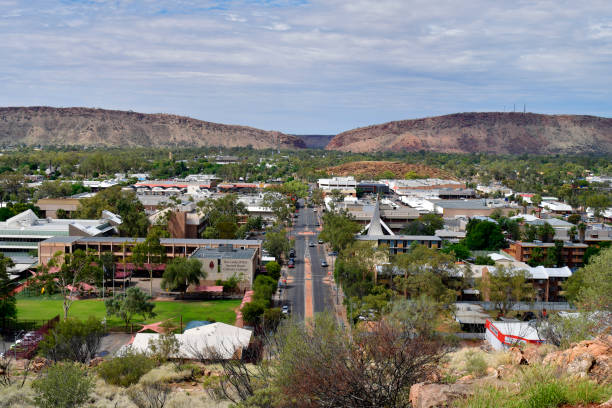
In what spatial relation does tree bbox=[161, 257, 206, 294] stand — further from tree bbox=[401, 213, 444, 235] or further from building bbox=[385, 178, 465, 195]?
building bbox=[385, 178, 465, 195]

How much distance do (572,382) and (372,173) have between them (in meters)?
181

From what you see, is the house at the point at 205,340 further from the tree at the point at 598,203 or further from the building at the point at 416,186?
the building at the point at 416,186

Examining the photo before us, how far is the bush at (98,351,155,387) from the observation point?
2641cm

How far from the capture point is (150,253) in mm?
60219

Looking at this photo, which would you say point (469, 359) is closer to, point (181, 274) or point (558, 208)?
point (181, 274)

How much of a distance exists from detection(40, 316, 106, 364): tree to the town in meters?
0.09

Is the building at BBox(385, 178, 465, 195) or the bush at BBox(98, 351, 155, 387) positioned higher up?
the building at BBox(385, 178, 465, 195)

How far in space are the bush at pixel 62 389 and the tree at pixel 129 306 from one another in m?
21.6

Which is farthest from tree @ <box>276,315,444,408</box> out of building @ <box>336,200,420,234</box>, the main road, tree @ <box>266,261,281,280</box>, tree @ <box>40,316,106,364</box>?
building @ <box>336,200,420,234</box>

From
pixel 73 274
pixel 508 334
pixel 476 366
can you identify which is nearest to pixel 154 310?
pixel 73 274

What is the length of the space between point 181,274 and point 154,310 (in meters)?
4.95

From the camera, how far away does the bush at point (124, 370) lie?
2641 cm

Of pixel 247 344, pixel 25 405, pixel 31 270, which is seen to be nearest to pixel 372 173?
pixel 31 270

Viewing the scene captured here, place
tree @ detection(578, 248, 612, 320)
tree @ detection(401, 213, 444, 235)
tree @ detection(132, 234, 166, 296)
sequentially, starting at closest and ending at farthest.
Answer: tree @ detection(578, 248, 612, 320) < tree @ detection(132, 234, 166, 296) < tree @ detection(401, 213, 444, 235)
